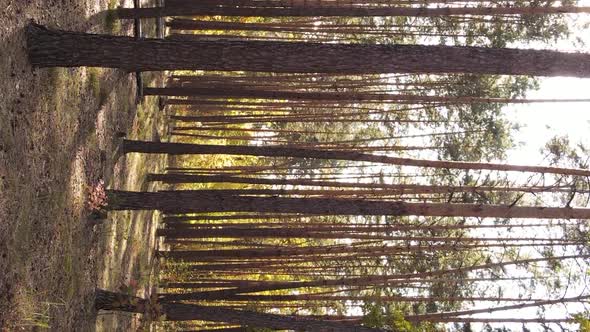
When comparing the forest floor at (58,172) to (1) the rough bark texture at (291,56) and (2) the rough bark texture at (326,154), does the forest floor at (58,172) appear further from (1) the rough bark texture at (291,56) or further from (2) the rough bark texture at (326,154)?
(2) the rough bark texture at (326,154)

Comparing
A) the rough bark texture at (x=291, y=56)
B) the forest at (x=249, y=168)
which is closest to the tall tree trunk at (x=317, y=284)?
the forest at (x=249, y=168)

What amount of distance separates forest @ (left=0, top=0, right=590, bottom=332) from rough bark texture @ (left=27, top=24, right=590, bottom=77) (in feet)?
0.04

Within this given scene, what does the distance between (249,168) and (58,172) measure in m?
7.42

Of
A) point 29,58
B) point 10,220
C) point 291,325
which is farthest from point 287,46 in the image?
point 291,325

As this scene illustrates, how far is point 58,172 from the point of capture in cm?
549

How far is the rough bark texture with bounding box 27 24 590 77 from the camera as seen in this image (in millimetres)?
4211

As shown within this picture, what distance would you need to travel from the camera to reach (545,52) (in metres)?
4.20

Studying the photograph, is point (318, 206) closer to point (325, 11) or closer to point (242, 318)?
point (242, 318)

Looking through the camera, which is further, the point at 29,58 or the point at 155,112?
the point at 155,112

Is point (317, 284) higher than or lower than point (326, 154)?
lower

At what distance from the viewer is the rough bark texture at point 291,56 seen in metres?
4.21

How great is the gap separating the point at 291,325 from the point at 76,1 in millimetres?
4051

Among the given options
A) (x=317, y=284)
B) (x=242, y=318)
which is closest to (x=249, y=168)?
(x=317, y=284)

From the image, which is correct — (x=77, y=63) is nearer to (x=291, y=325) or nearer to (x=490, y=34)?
(x=291, y=325)
